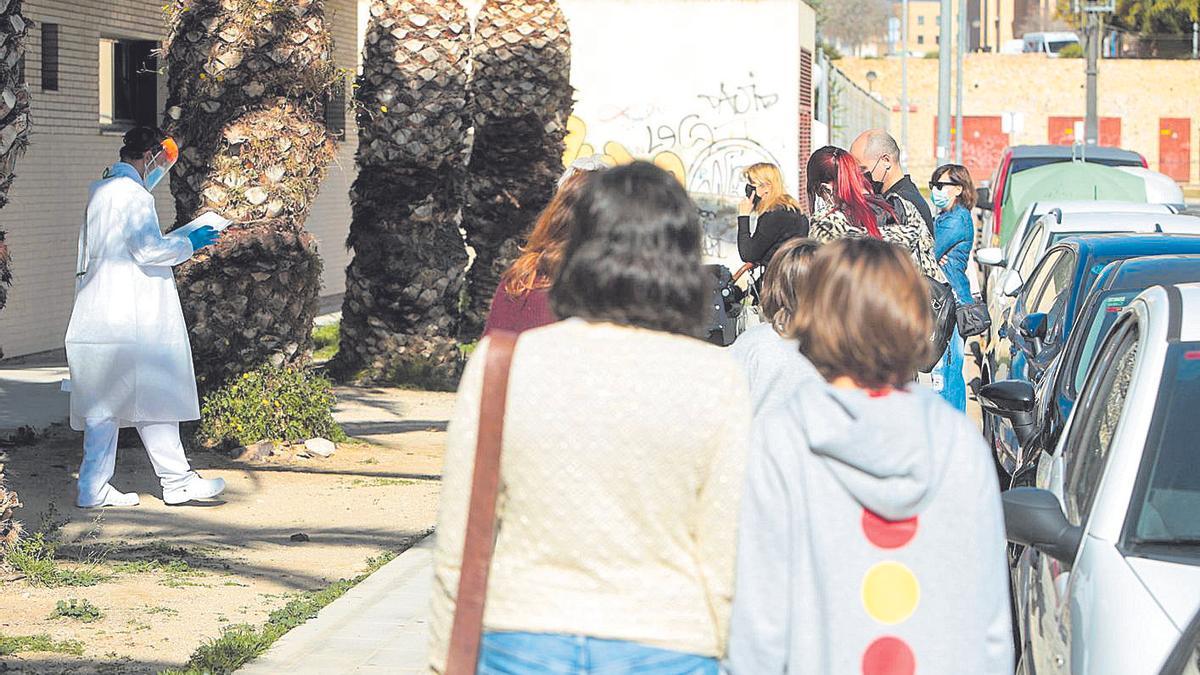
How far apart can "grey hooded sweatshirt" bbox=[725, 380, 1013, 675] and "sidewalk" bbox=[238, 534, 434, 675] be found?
290cm

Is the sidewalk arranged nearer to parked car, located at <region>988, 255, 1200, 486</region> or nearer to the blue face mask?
parked car, located at <region>988, 255, 1200, 486</region>

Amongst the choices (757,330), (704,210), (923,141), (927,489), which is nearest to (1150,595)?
(927,489)

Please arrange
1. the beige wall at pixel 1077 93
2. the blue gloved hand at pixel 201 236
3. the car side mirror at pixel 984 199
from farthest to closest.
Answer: the beige wall at pixel 1077 93 → the car side mirror at pixel 984 199 → the blue gloved hand at pixel 201 236

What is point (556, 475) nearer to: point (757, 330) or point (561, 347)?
point (561, 347)

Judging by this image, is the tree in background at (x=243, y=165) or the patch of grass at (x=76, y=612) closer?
the patch of grass at (x=76, y=612)

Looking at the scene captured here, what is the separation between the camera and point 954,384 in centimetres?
760

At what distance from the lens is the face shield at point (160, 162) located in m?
8.67

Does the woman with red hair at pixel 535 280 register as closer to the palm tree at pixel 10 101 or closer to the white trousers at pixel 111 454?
the palm tree at pixel 10 101

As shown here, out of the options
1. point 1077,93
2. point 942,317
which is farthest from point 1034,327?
point 1077,93

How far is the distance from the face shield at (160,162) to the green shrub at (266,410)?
195 cm

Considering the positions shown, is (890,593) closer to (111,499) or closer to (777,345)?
(777,345)

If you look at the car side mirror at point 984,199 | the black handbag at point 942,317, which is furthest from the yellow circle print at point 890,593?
the car side mirror at point 984,199

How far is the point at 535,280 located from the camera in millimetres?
4449

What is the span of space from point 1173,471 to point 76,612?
13.9 feet
